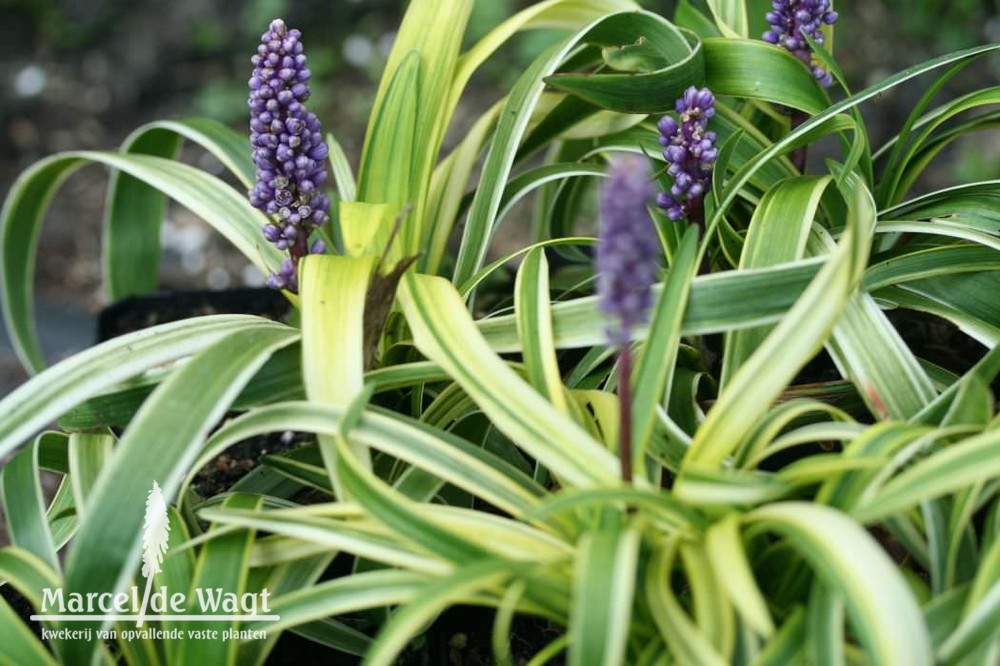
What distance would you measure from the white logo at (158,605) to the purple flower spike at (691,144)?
72cm

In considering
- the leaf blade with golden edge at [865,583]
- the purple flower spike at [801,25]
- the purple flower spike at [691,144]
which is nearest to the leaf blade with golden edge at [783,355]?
the leaf blade with golden edge at [865,583]

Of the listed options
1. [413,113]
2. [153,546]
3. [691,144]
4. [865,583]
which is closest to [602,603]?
[865,583]

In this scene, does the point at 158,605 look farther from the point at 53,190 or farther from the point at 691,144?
the point at 53,190

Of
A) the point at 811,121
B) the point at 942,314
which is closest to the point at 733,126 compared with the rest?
the point at 811,121

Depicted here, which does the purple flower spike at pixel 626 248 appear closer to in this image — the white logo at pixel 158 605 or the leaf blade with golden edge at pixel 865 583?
the leaf blade with golden edge at pixel 865 583

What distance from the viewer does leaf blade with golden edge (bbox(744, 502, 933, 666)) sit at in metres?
0.87

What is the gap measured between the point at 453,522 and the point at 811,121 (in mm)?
726

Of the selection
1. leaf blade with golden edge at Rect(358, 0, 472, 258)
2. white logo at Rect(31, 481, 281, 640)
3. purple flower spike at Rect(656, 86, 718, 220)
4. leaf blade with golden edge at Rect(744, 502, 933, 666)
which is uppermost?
leaf blade with golden edge at Rect(358, 0, 472, 258)

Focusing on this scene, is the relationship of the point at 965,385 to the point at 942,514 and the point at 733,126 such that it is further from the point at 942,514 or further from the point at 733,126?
the point at 733,126

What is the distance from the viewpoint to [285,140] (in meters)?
1.30

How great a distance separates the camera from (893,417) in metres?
1.26

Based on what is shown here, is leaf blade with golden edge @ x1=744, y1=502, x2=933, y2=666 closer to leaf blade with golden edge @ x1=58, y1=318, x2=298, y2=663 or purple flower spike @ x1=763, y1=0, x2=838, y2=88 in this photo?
leaf blade with golden edge @ x1=58, y1=318, x2=298, y2=663

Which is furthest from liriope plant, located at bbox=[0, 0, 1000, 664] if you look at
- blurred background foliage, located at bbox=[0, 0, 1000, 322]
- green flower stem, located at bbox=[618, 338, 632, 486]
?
blurred background foliage, located at bbox=[0, 0, 1000, 322]

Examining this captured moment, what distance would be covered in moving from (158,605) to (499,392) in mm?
449
